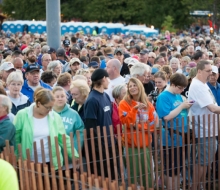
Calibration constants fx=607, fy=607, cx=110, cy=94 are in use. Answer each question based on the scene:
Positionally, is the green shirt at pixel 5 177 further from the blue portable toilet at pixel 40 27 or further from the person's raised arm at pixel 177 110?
the blue portable toilet at pixel 40 27

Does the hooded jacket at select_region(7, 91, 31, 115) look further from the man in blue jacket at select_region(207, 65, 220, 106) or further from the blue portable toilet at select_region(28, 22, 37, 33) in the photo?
the blue portable toilet at select_region(28, 22, 37, 33)

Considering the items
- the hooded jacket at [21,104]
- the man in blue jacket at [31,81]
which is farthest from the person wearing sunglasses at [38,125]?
the man in blue jacket at [31,81]

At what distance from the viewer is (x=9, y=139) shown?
686 centimetres

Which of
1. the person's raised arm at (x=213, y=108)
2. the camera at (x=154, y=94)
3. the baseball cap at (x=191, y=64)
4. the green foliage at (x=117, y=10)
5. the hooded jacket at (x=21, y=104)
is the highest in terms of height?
the green foliage at (x=117, y=10)

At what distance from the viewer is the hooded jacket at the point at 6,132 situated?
6.83m

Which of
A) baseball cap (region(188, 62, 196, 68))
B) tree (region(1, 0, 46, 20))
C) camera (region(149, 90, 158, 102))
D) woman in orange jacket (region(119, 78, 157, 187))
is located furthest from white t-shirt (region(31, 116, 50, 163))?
tree (region(1, 0, 46, 20))

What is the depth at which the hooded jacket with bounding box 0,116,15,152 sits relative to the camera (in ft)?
22.4

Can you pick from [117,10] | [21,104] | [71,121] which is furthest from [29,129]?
[117,10]

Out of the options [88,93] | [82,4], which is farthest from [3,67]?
[82,4]

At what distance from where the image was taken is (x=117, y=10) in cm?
6650

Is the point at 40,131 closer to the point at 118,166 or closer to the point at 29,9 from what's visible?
the point at 118,166

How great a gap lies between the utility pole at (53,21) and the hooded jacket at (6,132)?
40.0 ft

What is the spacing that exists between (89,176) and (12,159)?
0.82m

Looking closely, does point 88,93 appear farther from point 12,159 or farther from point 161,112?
point 12,159
